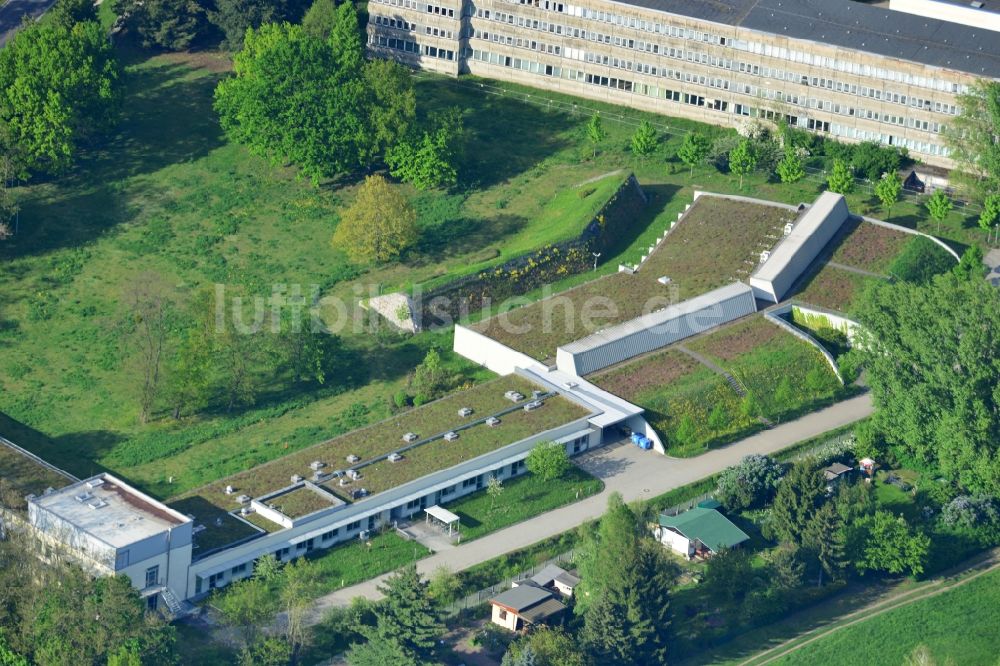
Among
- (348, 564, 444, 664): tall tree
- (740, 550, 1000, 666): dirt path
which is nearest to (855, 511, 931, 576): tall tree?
(740, 550, 1000, 666): dirt path

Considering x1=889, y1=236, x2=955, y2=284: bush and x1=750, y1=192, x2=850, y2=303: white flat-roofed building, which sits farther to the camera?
x1=889, y1=236, x2=955, y2=284: bush

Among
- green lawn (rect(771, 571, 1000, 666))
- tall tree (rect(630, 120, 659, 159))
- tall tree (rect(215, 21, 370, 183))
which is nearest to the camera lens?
green lawn (rect(771, 571, 1000, 666))

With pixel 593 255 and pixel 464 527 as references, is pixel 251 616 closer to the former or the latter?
pixel 464 527

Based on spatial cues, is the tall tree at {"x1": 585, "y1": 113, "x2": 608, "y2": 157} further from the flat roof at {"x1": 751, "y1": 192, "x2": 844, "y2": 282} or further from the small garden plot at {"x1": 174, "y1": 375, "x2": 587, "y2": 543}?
the small garden plot at {"x1": 174, "y1": 375, "x2": 587, "y2": 543}

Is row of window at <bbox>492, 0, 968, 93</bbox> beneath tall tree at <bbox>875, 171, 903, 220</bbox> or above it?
above

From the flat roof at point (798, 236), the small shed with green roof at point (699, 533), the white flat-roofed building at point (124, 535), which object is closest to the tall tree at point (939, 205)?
the flat roof at point (798, 236)

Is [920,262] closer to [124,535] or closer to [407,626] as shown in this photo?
[407,626]

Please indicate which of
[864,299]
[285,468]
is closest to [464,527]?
[285,468]
